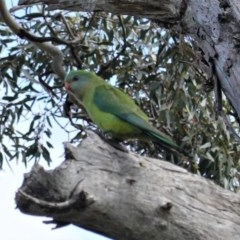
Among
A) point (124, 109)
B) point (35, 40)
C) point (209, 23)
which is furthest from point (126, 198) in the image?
point (35, 40)

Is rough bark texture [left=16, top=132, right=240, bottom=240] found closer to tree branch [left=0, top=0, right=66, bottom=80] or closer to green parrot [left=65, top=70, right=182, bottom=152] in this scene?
green parrot [left=65, top=70, right=182, bottom=152]

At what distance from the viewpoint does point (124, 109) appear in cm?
232

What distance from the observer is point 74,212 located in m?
1.76

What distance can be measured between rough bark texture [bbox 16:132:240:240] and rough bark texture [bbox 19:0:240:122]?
450mm

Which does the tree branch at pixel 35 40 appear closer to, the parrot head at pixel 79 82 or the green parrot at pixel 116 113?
the parrot head at pixel 79 82

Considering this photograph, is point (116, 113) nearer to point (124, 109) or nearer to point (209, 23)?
point (124, 109)

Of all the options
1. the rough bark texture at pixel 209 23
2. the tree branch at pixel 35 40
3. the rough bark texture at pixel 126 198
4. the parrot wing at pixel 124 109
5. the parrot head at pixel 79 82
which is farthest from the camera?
the tree branch at pixel 35 40

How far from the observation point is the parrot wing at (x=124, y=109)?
2.21 m

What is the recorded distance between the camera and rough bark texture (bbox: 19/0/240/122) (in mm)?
2322

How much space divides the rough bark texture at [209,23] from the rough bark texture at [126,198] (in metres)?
0.45

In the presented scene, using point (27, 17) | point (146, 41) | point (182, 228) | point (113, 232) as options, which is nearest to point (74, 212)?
point (113, 232)

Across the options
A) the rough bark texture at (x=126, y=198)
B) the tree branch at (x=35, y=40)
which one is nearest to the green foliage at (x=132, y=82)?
the tree branch at (x=35, y=40)

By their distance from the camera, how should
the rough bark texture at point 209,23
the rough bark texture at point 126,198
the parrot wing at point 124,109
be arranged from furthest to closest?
the rough bark texture at point 209,23, the parrot wing at point 124,109, the rough bark texture at point 126,198

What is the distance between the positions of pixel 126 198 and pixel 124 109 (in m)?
0.52
